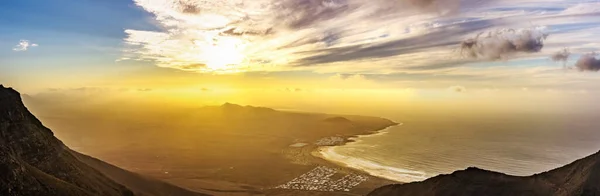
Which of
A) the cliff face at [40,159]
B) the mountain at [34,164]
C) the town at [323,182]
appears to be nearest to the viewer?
the mountain at [34,164]

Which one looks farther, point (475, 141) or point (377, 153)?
point (475, 141)

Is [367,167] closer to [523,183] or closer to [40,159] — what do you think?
[523,183]

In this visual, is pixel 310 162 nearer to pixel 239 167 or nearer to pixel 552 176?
pixel 239 167

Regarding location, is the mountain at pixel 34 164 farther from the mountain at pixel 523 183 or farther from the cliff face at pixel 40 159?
the mountain at pixel 523 183

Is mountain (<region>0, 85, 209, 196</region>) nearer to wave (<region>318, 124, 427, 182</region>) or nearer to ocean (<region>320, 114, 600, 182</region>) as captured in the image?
wave (<region>318, 124, 427, 182</region>)

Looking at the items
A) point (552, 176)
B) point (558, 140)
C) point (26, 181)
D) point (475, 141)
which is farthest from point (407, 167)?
point (558, 140)

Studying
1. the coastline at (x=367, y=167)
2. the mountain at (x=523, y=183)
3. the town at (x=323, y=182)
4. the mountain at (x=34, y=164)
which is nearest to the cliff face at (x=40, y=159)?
the mountain at (x=34, y=164)
